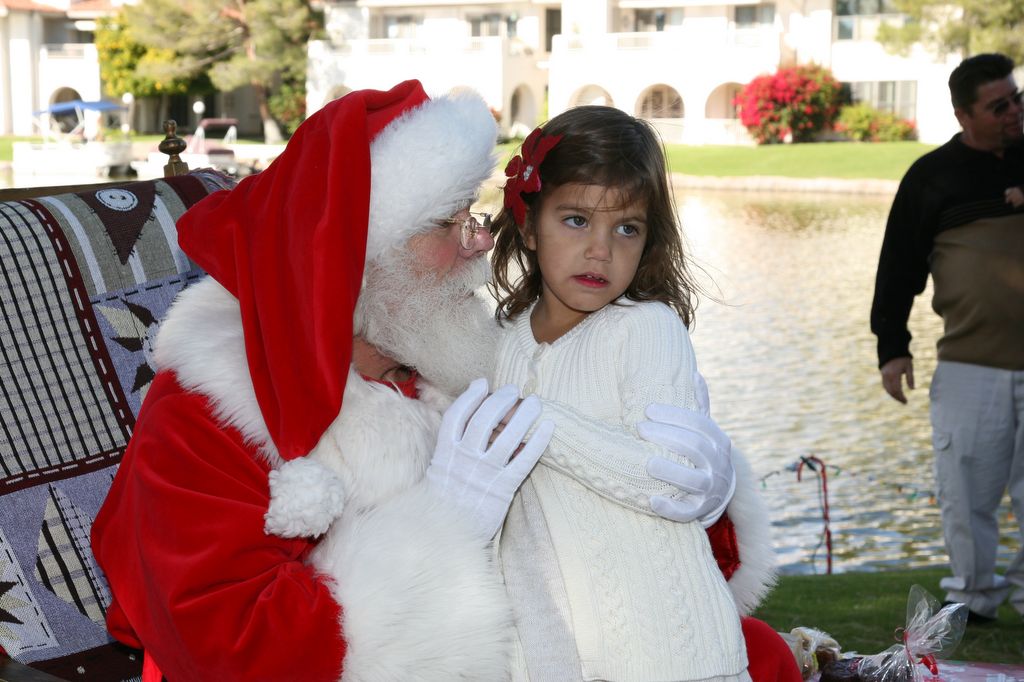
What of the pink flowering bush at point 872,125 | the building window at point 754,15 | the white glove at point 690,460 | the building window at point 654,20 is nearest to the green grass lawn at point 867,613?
the white glove at point 690,460

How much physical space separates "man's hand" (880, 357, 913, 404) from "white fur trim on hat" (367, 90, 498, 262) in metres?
3.09

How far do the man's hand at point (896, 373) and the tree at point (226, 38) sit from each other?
29.8m

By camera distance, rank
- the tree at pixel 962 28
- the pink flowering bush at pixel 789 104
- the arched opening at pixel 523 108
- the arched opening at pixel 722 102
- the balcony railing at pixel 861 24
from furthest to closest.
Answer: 1. the arched opening at pixel 523 108
2. the arched opening at pixel 722 102
3. the balcony railing at pixel 861 24
4. the pink flowering bush at pixel 789 104
5. the tree at pixel 962 28

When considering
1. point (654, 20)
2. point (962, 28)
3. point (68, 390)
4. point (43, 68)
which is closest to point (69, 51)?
point (43, 68)

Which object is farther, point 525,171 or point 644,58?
point 644,58

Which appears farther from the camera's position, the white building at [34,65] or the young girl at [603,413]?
the white building at [34,65]

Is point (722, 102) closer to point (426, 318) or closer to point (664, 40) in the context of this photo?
point (664, 40)

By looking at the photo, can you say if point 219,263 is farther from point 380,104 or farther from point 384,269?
point 380,104

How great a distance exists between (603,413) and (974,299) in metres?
2.81

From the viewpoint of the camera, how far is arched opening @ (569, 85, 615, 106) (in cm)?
3366

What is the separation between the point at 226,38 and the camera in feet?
112

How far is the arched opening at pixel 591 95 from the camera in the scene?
1325 inches

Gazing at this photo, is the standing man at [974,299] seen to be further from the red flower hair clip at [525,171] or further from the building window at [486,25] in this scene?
the building window at [486,25]

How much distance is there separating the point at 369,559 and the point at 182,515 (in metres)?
0.31
